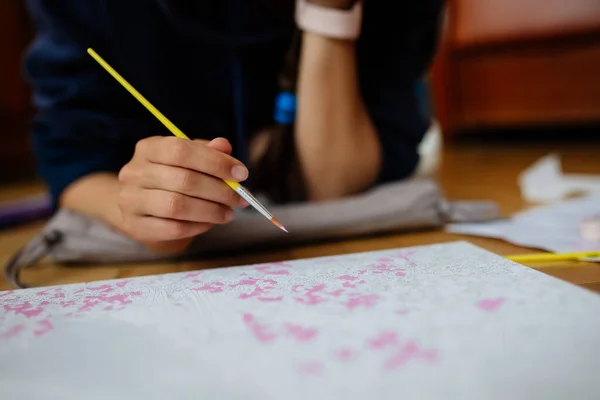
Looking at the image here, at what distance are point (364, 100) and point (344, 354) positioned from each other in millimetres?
498

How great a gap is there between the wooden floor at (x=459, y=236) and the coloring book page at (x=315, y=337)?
109 millimetres

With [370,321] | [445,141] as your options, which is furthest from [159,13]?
[445,141]

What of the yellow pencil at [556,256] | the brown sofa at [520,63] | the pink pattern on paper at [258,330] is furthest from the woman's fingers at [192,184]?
the brown sofa at [520,63]

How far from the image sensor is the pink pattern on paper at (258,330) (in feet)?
0.87

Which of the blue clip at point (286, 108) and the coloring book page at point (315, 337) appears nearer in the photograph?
the coloring book page at point (315, 337)

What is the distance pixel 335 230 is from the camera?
56 cm

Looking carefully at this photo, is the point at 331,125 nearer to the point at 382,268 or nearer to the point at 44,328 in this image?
the point at 382,268

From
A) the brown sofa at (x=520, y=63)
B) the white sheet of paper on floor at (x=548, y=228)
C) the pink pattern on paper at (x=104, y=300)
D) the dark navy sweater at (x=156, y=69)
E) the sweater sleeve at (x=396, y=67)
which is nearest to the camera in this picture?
the pink pattern on paper at (x=104, y=300)

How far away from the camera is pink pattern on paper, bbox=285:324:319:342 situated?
264mm

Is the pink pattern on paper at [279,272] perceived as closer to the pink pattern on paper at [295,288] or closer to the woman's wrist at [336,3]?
the pink pattern on paper at [295,288]

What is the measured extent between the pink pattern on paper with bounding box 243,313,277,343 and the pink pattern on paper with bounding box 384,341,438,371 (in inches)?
2.3

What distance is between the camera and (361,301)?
0.31 meters

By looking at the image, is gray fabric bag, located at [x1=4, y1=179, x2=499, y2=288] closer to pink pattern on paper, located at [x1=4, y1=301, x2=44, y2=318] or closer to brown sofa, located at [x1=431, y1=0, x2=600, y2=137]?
pink pattern on paper, located at [x1=4, y1=301, x2=44, y2=318]

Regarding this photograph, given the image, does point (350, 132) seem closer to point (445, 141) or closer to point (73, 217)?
point (73, 217)
